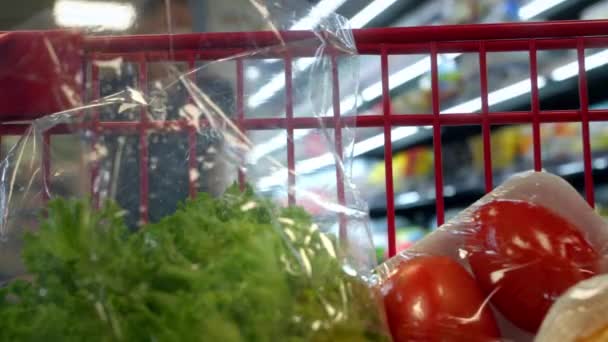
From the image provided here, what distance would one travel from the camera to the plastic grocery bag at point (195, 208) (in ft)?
2.12

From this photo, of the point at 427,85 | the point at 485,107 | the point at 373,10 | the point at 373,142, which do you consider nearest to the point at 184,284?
the point at 485,107

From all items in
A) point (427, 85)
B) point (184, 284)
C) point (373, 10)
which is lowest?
point (184, 284)

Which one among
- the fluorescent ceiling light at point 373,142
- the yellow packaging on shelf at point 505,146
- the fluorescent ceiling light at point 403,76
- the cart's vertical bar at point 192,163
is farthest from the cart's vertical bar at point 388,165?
the fluorescent ceiling light at point 373,142

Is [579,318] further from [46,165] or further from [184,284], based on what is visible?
[46,165]

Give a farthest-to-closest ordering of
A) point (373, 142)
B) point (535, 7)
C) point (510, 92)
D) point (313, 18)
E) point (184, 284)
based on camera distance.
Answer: point (373, 142) → point (510, 92) → point (535, 7) → point (313, 18) → point (184, 284)

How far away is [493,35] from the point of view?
48.9 inches

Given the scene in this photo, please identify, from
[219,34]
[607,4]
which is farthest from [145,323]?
[607,4]

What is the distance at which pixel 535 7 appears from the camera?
3939 mm

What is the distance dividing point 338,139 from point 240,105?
137 mm

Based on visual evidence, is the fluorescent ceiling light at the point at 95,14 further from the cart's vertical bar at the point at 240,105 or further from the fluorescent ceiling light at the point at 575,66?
the fluorescent ceiling light at the point at 575,66

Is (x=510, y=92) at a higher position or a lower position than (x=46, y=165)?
higher

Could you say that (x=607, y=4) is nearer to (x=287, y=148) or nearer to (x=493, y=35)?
(x=493, y=35)

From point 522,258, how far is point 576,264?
0.08 m

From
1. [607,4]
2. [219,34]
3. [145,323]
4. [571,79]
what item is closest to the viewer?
[145,323]
